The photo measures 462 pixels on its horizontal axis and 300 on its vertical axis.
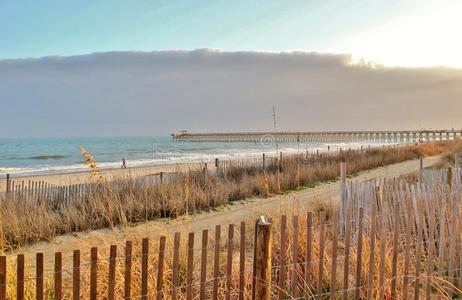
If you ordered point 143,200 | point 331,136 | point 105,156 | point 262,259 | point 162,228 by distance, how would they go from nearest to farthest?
1. point 262,259
2. point 162,228
3. point 143,200
4. point 105,156
5. point 331,136

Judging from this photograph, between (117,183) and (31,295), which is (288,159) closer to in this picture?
(117,183)

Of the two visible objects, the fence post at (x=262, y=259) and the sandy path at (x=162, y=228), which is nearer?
the fence post at (x=262, y=259)

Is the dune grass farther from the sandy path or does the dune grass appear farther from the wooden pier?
the wooden pier

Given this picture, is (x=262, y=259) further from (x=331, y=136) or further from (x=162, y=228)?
(x=331, y=136)

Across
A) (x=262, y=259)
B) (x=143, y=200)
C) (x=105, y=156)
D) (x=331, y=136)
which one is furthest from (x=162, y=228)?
(x=331, y=136)

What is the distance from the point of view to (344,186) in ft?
21.9

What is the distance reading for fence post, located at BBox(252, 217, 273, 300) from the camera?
2928mm

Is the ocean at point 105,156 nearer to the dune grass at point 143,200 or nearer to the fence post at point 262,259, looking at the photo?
the dune grass at point 143,200

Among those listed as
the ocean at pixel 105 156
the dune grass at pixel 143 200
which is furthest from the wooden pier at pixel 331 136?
the dune grass at pixel 143 200

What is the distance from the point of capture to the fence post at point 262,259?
2.93 metres

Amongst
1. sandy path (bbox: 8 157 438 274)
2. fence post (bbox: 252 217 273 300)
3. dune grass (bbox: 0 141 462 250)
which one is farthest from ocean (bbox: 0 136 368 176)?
fence post (bbox: 252 217 273 300)

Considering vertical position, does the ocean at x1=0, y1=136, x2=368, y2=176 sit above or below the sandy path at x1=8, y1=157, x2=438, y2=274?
below

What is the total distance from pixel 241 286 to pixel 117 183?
8253 mm

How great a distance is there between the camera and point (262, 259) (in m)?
2.97
